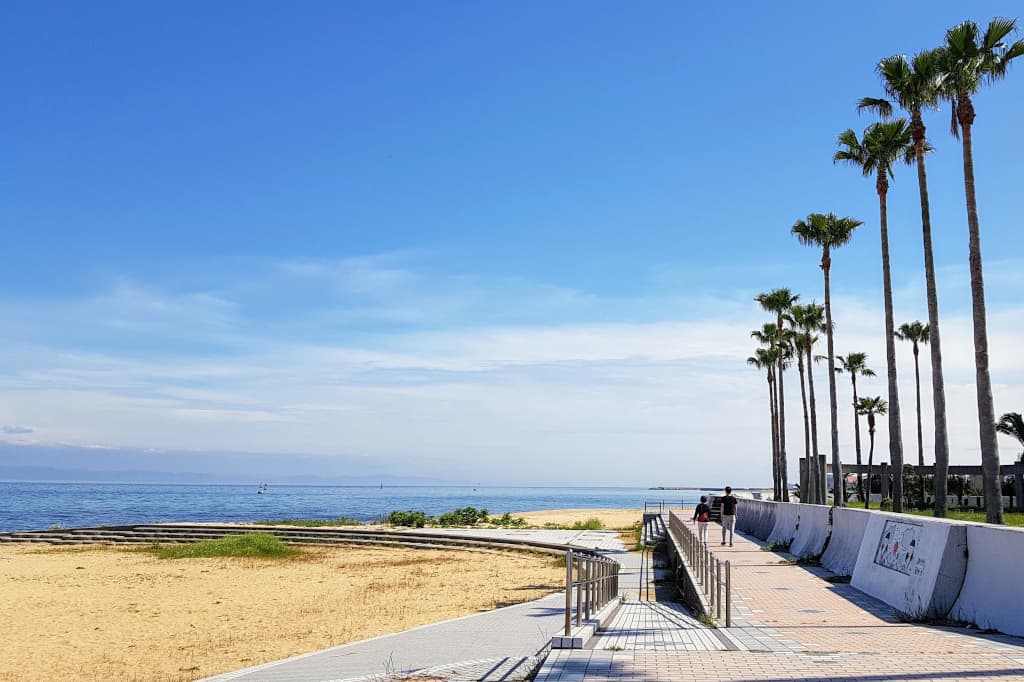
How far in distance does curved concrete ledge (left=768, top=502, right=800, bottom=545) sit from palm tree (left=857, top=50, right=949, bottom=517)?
11.9ft

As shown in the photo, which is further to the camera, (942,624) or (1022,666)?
(942,624)

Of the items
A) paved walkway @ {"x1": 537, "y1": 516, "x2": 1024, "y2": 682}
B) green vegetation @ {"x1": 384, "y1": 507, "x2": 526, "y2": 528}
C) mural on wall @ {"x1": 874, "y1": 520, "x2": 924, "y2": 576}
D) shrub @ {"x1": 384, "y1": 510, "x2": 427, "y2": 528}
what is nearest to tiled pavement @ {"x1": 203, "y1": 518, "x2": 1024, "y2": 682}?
paved walkway @ {"x1": 537, "y1": 516, "x2": 1024, "y2": 682}

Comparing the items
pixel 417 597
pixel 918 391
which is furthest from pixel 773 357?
pixel 417 597

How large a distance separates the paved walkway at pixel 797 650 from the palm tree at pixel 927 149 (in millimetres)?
11630

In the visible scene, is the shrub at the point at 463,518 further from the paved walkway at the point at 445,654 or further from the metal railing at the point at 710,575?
the paved walkway at the point at 445,654

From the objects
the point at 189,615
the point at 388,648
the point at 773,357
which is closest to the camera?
the point at 388,648

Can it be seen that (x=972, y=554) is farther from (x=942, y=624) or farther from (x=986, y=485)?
(x=986, y=485)

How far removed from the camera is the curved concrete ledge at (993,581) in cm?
984

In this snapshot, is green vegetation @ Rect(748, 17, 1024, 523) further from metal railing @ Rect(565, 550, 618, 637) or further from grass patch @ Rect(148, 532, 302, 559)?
grass patch @ Rect(148, 532, 302, 559)

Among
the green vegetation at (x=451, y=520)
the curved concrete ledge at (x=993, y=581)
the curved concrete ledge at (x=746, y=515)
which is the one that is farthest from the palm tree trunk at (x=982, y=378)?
the green vegetation at (x=451, y=520)

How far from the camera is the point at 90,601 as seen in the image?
2080cm

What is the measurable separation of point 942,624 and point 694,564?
5.86 meters

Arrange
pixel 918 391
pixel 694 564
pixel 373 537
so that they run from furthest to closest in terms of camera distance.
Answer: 1. pixel 918 391
2. pixel 373 537
3. pixel 694 564

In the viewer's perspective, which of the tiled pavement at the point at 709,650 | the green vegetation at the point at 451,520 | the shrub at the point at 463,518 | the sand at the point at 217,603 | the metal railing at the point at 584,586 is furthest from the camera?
the shrub at the point at 463,518
